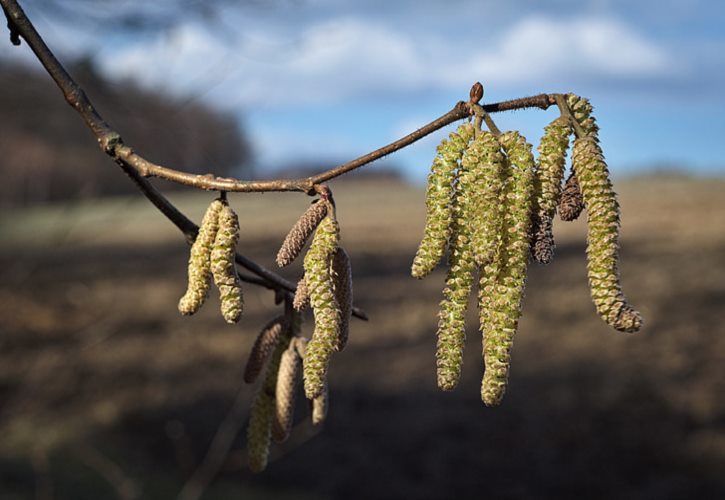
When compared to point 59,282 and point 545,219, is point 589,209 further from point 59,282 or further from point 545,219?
point 59,282

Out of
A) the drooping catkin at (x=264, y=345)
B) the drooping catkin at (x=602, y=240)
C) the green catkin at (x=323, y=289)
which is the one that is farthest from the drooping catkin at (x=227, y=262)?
the drooping catkin at (x=602, y=240)

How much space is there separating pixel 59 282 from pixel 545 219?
12.4 meters

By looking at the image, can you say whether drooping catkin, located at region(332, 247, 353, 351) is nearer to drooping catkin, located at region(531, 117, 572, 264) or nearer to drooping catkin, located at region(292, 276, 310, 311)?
drooping catkin, located at region(292, 276, 310, 311)

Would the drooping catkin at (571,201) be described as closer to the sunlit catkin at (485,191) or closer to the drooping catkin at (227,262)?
the sunlit catkin at (485,191)

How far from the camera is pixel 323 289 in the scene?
1182mm

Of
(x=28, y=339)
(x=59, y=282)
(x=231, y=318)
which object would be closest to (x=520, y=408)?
(x=28, y=339)

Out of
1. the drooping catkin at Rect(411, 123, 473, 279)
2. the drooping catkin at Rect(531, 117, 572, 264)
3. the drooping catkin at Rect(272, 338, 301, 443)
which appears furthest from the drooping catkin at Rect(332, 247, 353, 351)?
the drooping catkin at Rect(272, 338, 301, 443)

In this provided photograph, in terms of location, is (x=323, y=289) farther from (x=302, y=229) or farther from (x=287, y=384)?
(x=287, y=384)

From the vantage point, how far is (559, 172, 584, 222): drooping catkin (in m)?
1.17

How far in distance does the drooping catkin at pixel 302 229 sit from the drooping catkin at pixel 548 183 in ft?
0.99

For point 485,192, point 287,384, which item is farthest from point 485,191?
point 287,384

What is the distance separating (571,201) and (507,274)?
0.14 m

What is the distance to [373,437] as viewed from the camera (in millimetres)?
7113

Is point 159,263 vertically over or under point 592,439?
over
